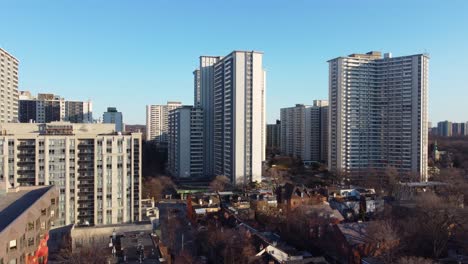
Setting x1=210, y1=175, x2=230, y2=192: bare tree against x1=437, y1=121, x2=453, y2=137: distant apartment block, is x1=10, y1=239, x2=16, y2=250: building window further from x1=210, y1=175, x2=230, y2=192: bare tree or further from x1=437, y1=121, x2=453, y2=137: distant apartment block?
x1=437, y1=121, x2=453, y2=137: distant apartment block

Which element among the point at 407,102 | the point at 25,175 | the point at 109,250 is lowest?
the point at 109,250

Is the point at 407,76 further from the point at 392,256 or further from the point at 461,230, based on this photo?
the point at 392,256

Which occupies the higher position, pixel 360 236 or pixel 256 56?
pixel 256 56

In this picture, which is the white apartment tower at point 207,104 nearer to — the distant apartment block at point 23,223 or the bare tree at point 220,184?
the bare tree at point 220,184

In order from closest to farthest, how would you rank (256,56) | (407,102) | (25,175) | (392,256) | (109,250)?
(392,256), (109,250), (25,175), (256,56), (407,102)

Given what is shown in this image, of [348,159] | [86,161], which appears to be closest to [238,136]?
[348,159]

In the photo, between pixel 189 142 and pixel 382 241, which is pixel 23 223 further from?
pixel 189 142
